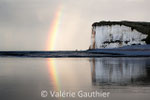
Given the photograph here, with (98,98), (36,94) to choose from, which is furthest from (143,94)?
(36,94)

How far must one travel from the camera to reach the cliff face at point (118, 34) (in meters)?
64.6

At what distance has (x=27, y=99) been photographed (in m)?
7.29

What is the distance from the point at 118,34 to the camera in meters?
66.4

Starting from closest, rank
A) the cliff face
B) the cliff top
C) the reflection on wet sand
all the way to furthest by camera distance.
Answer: the reflection on wet sand, the cliff face, the cliff top

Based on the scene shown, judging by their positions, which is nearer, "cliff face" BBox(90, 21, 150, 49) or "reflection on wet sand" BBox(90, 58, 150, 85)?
"reflection on wet sand" BBox(90, 58, 150, 85)

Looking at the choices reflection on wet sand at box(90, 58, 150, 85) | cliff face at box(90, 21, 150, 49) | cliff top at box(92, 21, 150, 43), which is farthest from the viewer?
cliff top at box(92, 21, 150, 43)

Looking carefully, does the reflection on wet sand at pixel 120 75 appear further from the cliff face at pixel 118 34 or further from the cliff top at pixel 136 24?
the cliff top at pixel 136 24

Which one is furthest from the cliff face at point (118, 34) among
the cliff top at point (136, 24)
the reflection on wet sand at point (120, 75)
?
the reflection on wet sand at point (120, 75)

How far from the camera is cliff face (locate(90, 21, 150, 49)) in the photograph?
64625mm

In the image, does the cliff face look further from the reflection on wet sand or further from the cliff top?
the reflection on wet sand

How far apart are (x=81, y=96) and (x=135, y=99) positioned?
4.52 feet

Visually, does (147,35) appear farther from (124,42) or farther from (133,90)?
(133,90)

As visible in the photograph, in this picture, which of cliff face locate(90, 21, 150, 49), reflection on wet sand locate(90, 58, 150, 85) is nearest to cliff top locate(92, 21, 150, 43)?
cliff face locate(90, 21, 150, 49)

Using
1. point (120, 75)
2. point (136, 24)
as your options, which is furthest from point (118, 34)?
point (120, 75)
